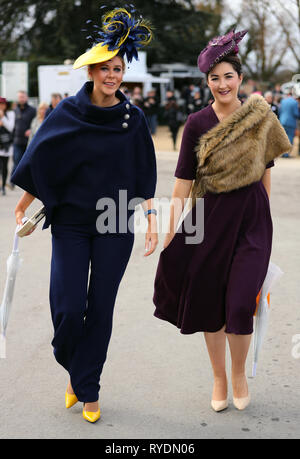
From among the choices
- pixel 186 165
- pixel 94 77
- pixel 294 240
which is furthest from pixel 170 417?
pixel 294 240

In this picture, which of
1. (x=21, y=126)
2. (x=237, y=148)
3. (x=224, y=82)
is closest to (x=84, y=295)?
(x=237, y=148)

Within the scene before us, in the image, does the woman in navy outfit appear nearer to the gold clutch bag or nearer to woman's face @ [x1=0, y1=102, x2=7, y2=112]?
the gold clutch bag

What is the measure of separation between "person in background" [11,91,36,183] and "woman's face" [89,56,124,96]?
1003cm

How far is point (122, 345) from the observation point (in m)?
4.69

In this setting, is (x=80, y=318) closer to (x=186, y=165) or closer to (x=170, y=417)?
(x=170, y=417)

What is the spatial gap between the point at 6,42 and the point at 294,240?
1127 inches

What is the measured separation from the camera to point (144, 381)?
4.04 metres

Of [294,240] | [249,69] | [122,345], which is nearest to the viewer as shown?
[122,345]

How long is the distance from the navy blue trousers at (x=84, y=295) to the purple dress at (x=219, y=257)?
0.32 m

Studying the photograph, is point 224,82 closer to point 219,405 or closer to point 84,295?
point 84,295

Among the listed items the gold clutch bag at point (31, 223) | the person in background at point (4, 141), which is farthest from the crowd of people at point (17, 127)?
the gold clutch bag at point (31, 223)

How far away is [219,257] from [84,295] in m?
0.70

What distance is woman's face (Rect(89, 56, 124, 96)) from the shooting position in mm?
3385

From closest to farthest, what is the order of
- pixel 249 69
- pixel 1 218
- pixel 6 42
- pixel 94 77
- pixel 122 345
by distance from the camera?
1. pixel 94 77
2. pixel 122 345
3. pixel 1 218
4. pixel 6 42
5. pixel 249 69
